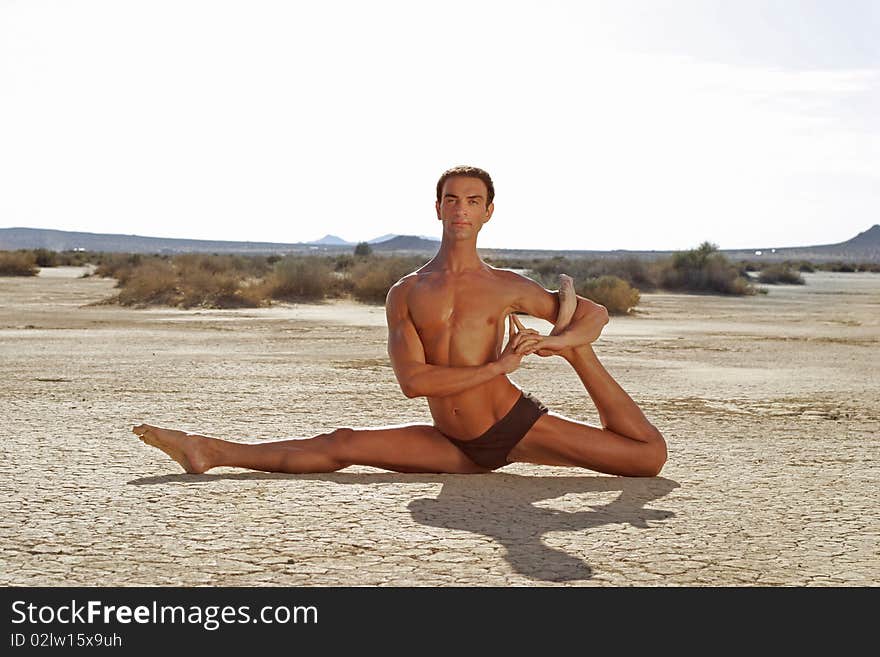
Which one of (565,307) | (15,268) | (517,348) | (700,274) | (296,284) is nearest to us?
(517,348)

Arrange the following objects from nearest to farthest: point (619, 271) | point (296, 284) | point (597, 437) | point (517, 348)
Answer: point (517, 348)
point (597, 437)
point (296, 284)
point (619, 271)

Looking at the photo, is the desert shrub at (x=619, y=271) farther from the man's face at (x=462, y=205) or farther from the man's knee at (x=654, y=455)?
the man's face at (x=462, y=205)

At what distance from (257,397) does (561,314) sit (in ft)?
16.9

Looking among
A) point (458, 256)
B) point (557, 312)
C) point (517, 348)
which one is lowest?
point (517, 348)

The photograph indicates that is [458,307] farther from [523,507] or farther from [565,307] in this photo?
[523,507]

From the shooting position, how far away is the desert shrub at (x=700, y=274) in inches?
1732

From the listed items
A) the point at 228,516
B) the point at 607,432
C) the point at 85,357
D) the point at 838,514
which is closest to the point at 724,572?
the point at 838,514

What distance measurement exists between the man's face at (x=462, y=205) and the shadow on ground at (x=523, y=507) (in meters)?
1.45

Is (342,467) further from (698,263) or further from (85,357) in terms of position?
(698,263)

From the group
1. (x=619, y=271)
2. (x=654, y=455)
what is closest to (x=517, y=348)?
(x=654, y=455)

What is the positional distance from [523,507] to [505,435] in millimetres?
583

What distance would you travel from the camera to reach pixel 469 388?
6.27 m

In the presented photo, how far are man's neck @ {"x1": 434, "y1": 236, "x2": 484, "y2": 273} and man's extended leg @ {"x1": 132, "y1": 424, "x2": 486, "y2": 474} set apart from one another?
997mm

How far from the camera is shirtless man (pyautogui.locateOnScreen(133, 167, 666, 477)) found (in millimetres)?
6395
